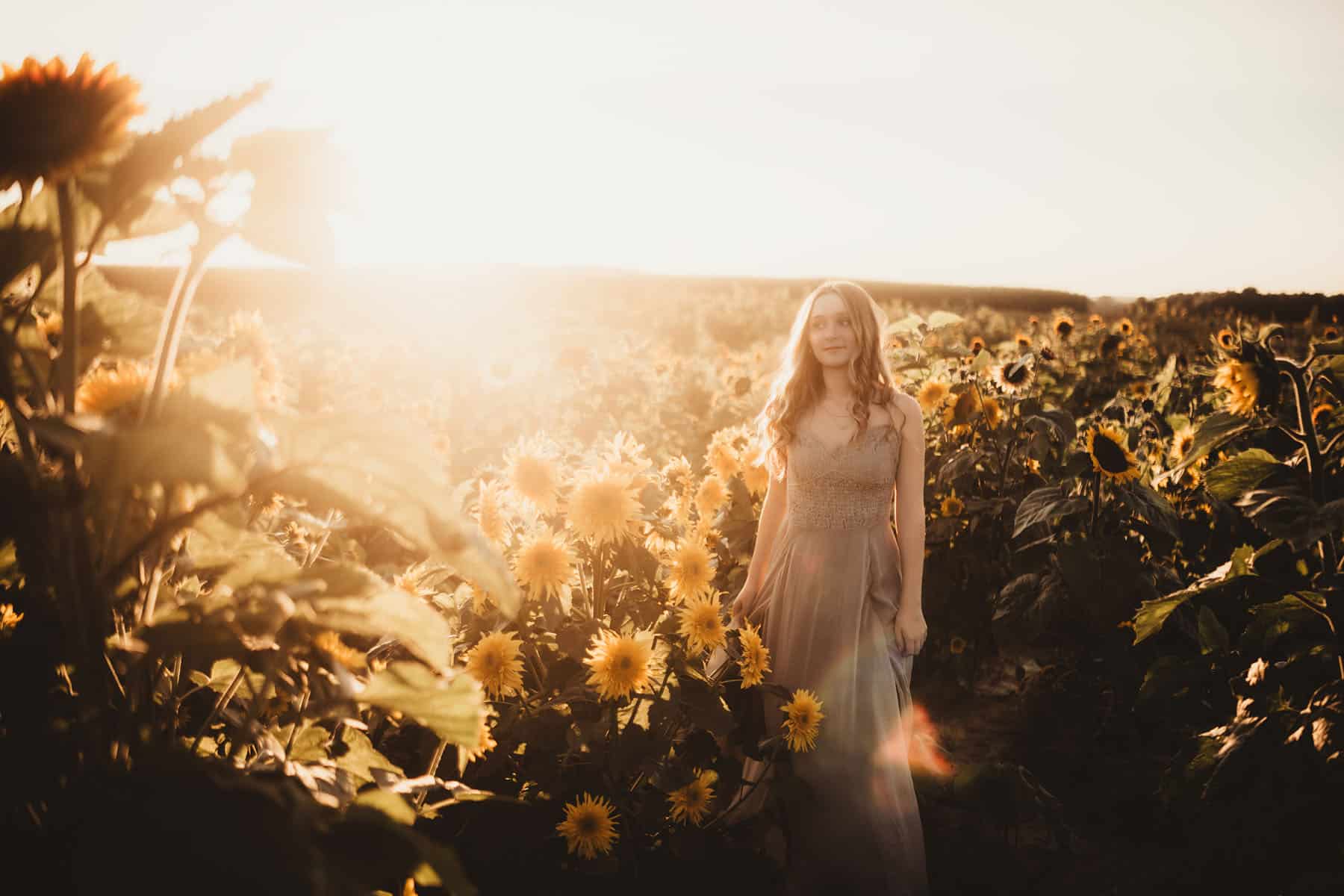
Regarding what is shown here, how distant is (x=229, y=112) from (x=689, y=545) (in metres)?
1.47

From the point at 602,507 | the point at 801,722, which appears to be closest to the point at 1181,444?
the point at 801,722

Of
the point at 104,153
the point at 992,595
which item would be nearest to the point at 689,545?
the point at 104,153

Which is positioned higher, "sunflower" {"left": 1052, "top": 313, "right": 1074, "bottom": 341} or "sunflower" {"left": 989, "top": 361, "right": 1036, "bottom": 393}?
"sunflower" {"left": 1052, "top": 313, "right": 1074, "bottom": 341}

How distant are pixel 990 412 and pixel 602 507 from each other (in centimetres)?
253

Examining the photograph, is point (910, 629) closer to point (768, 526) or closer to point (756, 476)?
point (768, 526)

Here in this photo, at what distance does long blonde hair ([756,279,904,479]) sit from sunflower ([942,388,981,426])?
27.7 inches

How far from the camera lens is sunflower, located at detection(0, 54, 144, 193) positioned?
0.62 meters

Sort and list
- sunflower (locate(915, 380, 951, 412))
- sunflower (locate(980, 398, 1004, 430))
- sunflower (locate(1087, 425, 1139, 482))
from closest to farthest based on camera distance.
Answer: sunflower (locate(1087, 425, 1139, 482)) → sunflower (locate(980, 398, 1004, 430)) → sunflower (locate(915, 380, 951, 412))

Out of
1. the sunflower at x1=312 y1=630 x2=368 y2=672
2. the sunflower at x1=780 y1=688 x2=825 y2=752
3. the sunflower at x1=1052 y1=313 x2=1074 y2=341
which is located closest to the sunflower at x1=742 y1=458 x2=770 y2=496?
the sunflower at x1=780 y1=688 x2=825 y2=752

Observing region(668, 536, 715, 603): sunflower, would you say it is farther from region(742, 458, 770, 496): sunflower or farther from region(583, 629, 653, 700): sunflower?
region(742, 458, 770, 496): sunflower

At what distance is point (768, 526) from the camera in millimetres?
3115

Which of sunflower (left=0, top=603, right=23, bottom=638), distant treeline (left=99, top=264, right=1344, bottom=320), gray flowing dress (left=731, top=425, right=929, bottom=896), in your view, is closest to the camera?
sunflower (left=0, top=603, right=23, bottom=638)

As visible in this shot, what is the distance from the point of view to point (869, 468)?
9.37 feet

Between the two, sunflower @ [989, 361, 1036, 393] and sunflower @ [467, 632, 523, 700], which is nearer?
sunflower @ [467, 632, 523, 700]
